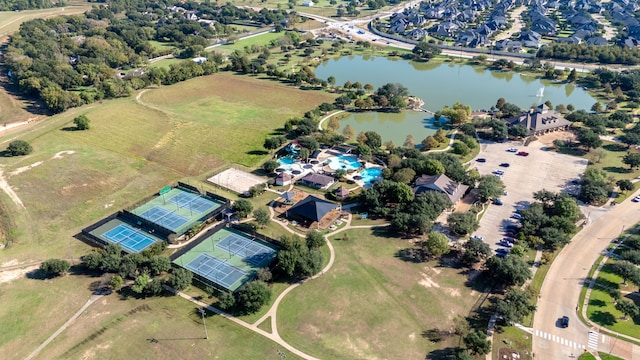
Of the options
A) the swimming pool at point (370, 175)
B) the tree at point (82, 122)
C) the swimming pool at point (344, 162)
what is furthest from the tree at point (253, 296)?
the tree at point (82, 122)

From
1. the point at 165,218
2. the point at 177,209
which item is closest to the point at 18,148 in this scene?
the point at 177,209

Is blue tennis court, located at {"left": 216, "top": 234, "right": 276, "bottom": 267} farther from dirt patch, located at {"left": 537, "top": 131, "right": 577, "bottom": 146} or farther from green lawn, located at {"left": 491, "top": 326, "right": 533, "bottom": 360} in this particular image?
dirt patch, located at {"left": 537, "top": 131, "right": 577, "bottom": 146}

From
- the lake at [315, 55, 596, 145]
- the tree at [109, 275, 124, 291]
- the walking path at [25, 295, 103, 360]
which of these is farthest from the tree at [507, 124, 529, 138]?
the walking path at [25, 295, 103, 360]

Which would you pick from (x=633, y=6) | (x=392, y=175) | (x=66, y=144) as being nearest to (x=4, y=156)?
(x=66, y=144)

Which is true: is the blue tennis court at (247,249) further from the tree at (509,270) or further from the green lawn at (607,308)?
the green lawn at (607,308)

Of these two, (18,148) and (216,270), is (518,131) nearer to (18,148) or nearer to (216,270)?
(216,270)
